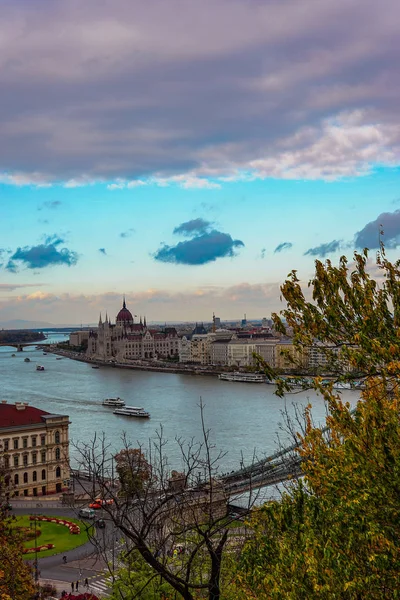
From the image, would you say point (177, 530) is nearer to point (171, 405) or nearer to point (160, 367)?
point (171, 405)

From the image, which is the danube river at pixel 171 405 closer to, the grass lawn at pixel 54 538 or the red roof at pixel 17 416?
the red roof at pixel 17 416

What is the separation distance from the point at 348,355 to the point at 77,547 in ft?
26.6

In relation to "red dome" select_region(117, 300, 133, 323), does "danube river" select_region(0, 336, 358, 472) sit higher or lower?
lower

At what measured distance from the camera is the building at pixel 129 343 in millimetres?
62000

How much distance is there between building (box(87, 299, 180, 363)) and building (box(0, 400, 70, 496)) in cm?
4444

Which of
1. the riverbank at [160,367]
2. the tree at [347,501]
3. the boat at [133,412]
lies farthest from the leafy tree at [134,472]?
the riverbank at [160,367]

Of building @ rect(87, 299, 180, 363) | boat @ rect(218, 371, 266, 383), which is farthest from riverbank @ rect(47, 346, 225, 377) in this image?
boat @ rect(218, 371, 266, 383)

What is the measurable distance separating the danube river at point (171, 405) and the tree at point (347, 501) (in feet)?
15.9

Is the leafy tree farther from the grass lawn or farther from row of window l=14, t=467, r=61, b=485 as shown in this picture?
row of window l=14, t=467, r=61, b=485

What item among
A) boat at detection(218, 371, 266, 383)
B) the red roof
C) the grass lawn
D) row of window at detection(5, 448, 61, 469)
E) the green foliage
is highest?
the green foliage

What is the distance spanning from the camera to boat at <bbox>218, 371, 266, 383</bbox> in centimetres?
3816

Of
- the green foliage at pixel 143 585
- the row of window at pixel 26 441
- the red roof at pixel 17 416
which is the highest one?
the green foliage at pixel 143 585

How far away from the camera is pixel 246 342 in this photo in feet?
174

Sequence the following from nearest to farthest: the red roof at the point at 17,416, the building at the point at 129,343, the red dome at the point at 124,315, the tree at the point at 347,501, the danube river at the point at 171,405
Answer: the tree at the point at 347,501
the red roof at the point at 17,416
the danube river at the point at 171,405
the building at the point at 129,343
the red dome at the point at 124,315
